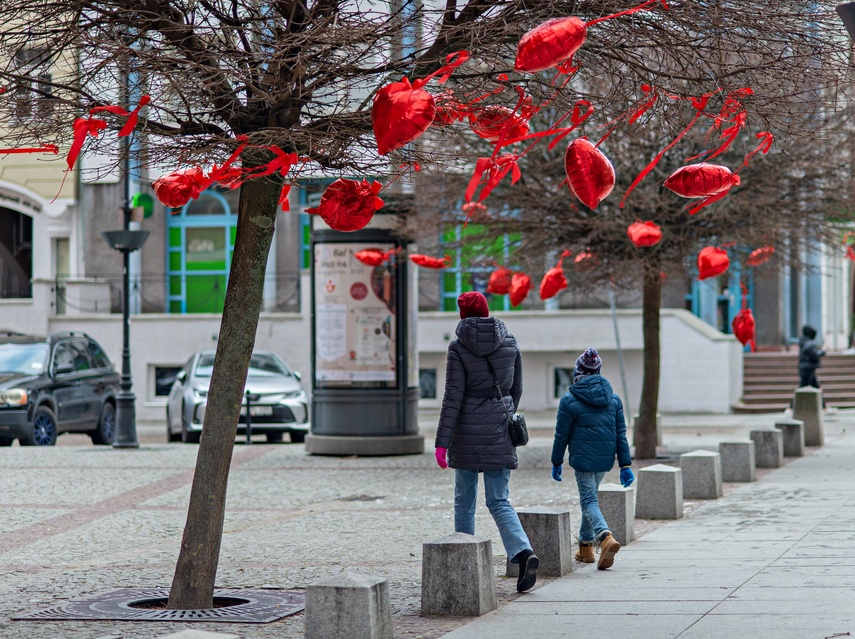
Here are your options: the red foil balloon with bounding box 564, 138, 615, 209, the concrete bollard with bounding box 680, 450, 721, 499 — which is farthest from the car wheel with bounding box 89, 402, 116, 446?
the red foil balloon with bounding box 564, 138, 615, 209

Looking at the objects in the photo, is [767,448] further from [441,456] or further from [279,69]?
[279,69]

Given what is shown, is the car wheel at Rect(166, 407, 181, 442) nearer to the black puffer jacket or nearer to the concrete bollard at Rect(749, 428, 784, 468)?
the concrete bollard at Rect(749, 428, 784, 468)

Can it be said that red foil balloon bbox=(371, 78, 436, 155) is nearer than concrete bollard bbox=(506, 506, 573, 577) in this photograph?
Yes

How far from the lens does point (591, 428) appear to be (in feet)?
30.5

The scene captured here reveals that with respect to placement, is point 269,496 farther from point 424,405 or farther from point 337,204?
point 424,405

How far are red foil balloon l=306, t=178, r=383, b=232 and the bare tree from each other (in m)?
0.16

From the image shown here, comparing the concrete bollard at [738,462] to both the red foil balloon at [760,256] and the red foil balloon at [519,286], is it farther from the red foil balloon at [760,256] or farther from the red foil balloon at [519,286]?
the red foil balloon at [519,286]

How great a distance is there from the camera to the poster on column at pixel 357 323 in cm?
1809

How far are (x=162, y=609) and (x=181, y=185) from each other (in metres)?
2.58

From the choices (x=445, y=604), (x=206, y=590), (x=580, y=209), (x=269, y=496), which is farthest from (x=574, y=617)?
(x=580, y=209)

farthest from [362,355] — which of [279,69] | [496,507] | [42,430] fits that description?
[279,69]

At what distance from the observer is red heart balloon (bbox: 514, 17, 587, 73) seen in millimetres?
6117

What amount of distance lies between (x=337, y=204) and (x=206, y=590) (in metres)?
2.45

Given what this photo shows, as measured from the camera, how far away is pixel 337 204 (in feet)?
26.3
